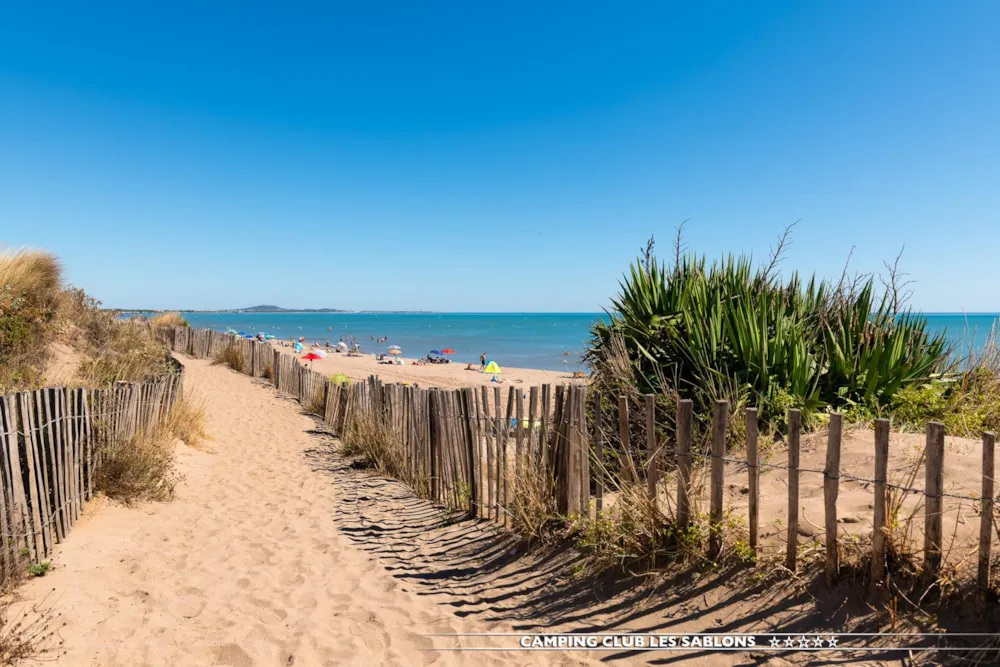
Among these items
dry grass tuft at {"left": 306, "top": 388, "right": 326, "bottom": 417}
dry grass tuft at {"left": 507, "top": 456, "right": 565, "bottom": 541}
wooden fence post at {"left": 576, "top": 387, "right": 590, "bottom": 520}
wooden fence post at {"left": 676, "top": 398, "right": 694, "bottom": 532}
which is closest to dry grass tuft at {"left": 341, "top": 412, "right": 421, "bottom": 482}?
dry grass tuft at {"left": 507, "top": 456, "right": 565, "bottom": 541}

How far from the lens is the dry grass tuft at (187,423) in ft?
25.0

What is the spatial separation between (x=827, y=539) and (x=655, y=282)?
388 cm

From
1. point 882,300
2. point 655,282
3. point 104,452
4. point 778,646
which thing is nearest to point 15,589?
point 104,452

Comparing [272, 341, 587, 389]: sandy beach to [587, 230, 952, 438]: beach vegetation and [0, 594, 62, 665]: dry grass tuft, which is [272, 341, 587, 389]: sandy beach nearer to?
[587, 230, 952, 438]: beach vegetation

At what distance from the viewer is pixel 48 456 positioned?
405cm

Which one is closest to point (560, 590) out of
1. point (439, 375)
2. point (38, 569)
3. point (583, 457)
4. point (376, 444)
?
point (583, 457)

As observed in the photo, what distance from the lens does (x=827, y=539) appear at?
2762mm

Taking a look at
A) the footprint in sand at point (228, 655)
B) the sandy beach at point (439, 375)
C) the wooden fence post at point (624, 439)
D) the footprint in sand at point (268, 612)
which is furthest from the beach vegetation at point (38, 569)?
the sandy beach at point (439, 375)

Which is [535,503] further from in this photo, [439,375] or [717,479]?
[439,375]

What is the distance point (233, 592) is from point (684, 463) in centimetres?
337

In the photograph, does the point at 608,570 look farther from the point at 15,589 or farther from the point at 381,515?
the point at 15,589

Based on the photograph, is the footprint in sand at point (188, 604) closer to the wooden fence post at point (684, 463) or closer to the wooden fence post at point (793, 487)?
the wooden fence post at point (684, 463)

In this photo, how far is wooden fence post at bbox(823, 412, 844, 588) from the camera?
2701 millimetres

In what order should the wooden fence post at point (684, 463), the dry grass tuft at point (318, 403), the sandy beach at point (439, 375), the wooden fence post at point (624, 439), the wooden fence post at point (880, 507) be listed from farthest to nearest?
the sandy beach at point (439, 375) < the dry grass tuft at point (318, 403) < the wooden fence post at point (624, 439) < the wooden fence post at point (684, 463) < the wooden fence post at point (880, 507)
